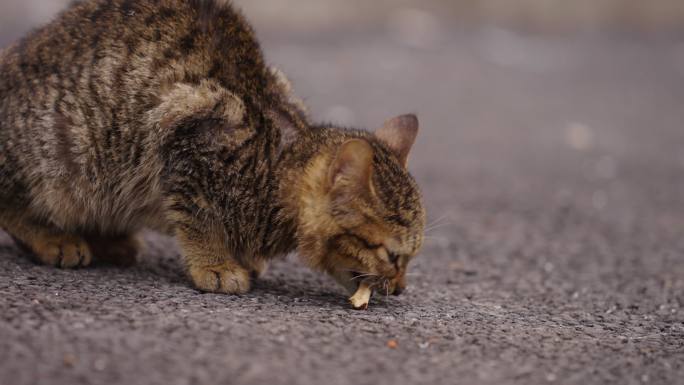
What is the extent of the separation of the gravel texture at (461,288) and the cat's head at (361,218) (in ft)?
0.75

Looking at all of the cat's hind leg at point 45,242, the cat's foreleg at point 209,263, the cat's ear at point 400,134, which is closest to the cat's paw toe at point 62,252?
the cat's hind leg at point 45,242

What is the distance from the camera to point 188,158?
4.20 meters

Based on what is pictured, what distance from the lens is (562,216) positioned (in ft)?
23.9

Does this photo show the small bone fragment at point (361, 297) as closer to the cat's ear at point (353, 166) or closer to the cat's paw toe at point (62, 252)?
the cat's ear at point (353, 166)

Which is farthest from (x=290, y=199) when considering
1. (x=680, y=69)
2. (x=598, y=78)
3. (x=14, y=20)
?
(x=680, y=69)

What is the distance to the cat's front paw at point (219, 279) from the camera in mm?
4223

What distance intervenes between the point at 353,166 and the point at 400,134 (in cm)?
68

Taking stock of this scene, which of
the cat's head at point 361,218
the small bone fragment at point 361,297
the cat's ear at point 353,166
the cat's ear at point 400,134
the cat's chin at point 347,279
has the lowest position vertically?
the small bone fragment at point 361,297

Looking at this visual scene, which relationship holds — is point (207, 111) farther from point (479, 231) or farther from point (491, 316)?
point (479, 231)

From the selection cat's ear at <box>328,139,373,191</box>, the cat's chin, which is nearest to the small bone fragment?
the cat's chin

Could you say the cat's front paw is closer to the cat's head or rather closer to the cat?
the cat

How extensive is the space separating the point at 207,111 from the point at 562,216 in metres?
4.17

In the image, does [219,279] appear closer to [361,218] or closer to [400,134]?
[361,218]

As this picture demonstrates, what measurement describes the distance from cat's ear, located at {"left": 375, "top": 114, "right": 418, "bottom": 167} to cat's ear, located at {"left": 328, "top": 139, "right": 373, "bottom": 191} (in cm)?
51
